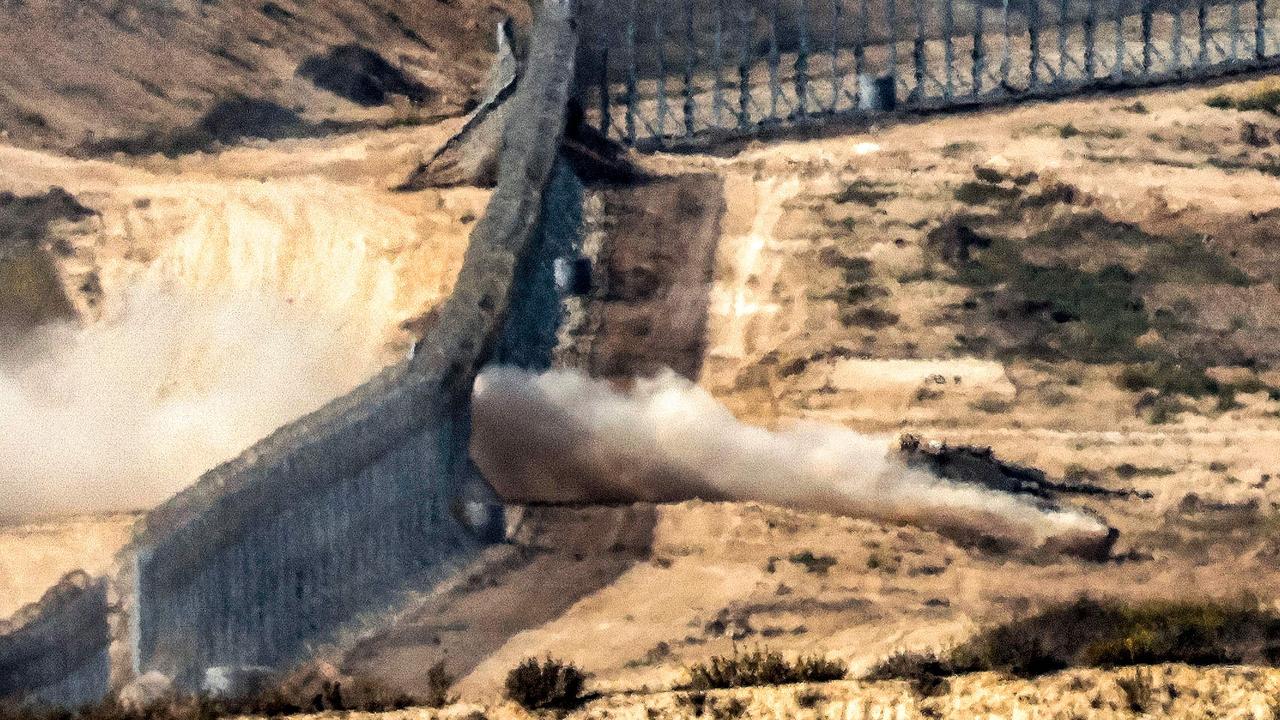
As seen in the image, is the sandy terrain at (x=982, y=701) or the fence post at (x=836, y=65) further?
the fence post at (x=836, y=65)

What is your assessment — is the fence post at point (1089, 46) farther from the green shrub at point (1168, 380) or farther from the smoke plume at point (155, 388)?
the smoke plume at point (155, 388)

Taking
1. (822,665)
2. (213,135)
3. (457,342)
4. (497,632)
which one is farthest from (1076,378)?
(213,135)

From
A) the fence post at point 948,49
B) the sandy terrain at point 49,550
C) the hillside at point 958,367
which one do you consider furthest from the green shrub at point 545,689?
the fence post at point 948,49

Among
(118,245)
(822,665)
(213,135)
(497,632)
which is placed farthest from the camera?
(213,135)

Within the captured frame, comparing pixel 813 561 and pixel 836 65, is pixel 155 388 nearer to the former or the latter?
pixel 813 561

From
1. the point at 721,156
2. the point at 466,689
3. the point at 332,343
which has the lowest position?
the point at 466,689

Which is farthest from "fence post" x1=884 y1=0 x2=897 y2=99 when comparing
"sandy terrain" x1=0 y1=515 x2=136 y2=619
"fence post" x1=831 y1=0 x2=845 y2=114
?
"sandy terrain" x1=0 y1=515 x2=136 y2=619

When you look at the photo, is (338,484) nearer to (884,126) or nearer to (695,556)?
(695,556)
